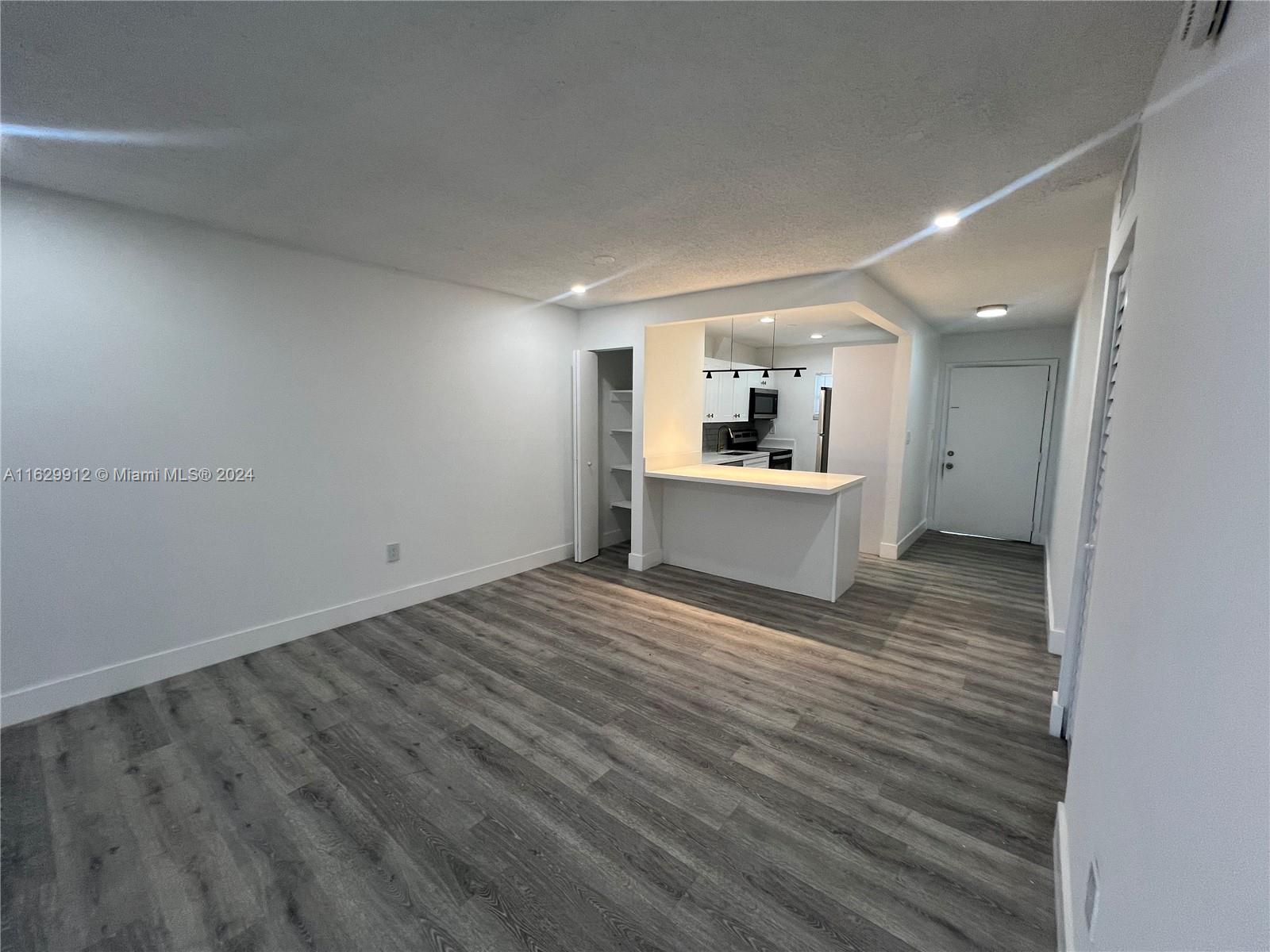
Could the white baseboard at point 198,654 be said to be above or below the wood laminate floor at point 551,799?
above

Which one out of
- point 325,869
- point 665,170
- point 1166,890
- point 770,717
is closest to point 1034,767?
point 770,717

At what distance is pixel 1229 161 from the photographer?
30.5 inches

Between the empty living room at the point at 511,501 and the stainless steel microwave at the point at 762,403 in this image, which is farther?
the stainless steel microwave at the point at 762,403

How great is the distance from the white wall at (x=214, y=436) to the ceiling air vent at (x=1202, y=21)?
3.80 metres

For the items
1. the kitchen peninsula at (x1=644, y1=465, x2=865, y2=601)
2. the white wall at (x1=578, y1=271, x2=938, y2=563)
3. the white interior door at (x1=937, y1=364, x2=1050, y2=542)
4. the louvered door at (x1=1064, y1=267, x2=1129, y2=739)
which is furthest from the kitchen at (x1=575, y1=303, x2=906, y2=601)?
the louvered door at (x1=1064, y1=267, x2=1129, y2=739)

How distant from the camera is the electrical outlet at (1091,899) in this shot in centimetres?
112

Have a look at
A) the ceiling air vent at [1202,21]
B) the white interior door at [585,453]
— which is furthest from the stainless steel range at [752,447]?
the ceiling air vent at [1202,21]

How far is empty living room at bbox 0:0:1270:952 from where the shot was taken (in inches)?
39.7

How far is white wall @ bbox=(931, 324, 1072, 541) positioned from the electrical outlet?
521 centimetres

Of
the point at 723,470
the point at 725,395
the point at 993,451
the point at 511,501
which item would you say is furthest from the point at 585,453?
the point at 993,451

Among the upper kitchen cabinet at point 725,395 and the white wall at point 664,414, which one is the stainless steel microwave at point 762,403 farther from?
the white wall at point 664,414

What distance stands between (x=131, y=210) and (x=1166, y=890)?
13.9ft

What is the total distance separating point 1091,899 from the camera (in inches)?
45.6

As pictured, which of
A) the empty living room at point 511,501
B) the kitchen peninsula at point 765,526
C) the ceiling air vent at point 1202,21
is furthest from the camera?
the kitchen peninsula at point 765,526
